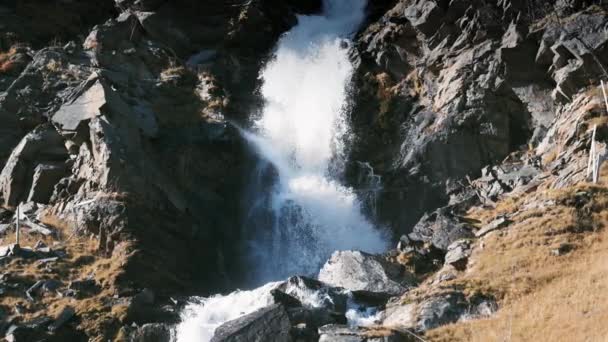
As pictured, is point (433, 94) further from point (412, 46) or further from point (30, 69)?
point (30, 69)

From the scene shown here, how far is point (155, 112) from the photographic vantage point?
30188mm

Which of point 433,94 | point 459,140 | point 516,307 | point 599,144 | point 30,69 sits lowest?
point 516,307

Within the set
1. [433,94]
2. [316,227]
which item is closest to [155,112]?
[316,227]

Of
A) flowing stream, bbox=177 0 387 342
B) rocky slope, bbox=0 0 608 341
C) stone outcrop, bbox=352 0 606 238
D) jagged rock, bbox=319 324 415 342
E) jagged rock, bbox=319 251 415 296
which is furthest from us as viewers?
stone outcrop, bbox=352 0 606 238

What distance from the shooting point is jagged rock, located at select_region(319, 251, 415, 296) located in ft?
66.4

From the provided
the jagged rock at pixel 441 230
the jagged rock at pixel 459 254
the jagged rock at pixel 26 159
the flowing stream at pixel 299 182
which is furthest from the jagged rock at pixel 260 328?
the jagged rock at pixel 26 159

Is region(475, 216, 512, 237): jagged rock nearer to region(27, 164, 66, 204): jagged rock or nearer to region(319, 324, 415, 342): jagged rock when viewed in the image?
region(319, 324, 415, 342): jagged rock

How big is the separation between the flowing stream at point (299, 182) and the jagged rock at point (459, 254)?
17.7 ft

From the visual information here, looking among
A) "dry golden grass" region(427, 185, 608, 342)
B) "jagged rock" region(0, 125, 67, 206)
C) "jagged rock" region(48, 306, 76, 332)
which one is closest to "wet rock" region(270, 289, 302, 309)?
"dry golden grass" region(427, 185, 608, 342)

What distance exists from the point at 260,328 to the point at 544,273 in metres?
7.64

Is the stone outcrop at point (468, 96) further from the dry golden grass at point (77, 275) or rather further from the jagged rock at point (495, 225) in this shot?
the dry golden grass at point (77, 275)

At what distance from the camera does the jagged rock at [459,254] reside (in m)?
20.0

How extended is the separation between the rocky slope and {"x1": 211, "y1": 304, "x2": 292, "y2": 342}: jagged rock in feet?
0.19

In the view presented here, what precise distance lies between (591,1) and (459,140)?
26.6 ft
